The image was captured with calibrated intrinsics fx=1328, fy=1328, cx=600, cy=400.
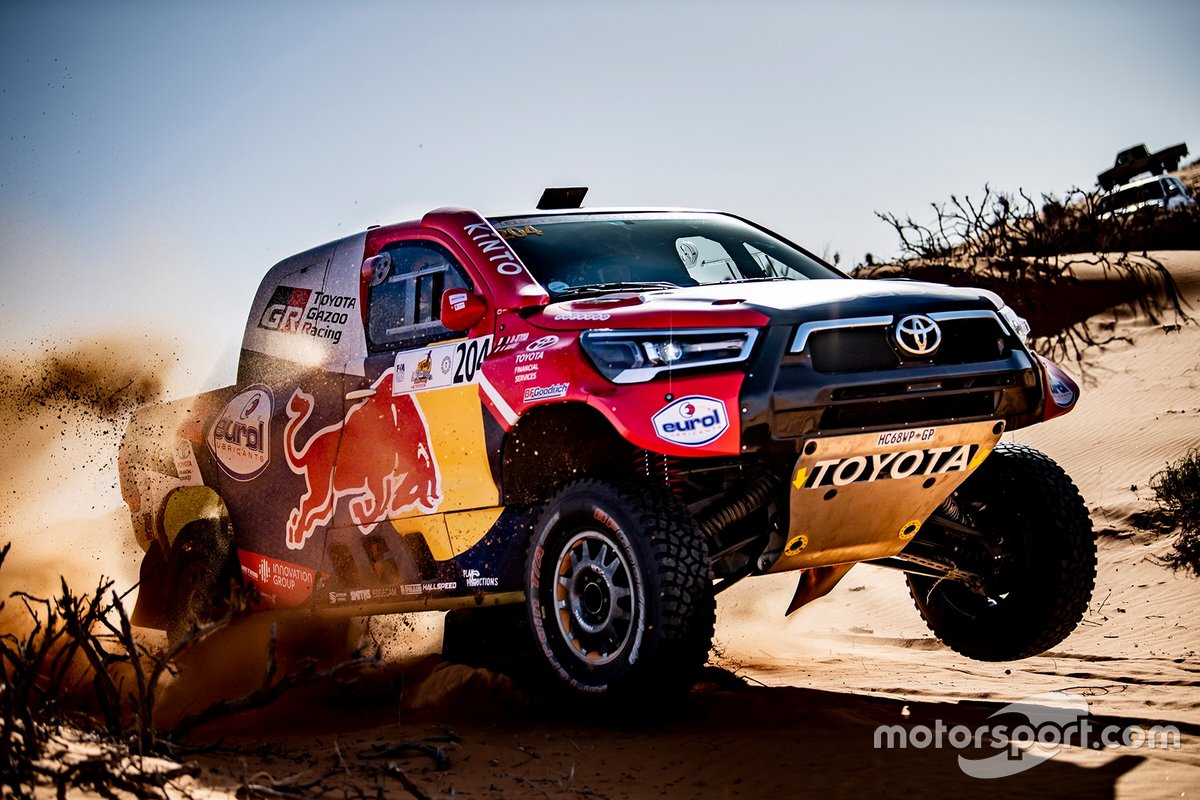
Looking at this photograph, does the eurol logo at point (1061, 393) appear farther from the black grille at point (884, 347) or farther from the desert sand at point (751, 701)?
the desert sand at point (751, 701)

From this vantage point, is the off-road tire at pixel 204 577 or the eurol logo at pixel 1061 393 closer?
the eurol logo at pixel 1061 393

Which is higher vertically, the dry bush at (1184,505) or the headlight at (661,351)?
the headlight at (661,351)

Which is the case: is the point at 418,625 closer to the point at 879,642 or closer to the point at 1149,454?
the point at 879,642

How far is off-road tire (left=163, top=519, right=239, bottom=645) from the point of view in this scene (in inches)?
292

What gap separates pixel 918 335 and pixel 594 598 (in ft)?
5.54

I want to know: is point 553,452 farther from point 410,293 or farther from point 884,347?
point 884,347

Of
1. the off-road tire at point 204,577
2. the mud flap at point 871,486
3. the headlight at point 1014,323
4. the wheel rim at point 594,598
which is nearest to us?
the mud flap at point 871,486

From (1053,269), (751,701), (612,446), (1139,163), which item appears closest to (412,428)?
(612,446)

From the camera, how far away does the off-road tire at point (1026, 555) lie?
6.13 meters

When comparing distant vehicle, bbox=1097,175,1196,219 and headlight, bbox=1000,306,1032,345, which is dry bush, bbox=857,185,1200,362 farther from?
headlight, bbox=1000,306,1032,345

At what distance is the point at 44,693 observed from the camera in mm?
4246

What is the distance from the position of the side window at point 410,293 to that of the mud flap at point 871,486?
73.7 inches

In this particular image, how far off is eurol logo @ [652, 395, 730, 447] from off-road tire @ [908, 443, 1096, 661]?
2012 millimetres

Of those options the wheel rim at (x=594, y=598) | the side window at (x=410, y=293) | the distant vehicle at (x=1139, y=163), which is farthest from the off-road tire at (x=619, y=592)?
the distant vehicle at (x=1139, y=163)
